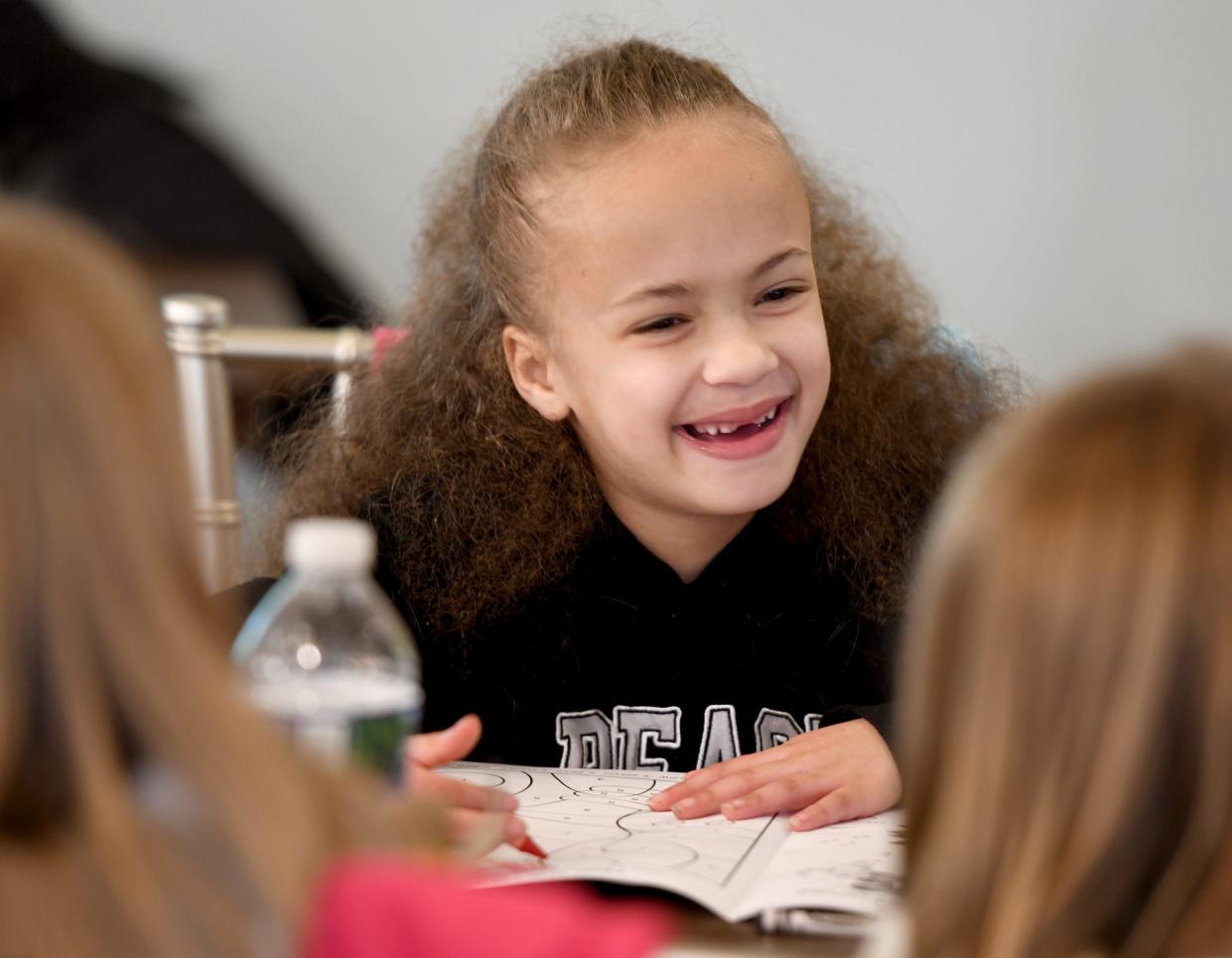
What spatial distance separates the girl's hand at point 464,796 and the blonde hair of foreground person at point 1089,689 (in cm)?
35

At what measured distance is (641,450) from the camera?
130 cm

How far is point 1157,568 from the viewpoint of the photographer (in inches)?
22.3

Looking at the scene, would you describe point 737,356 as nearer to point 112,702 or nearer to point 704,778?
point 704,778

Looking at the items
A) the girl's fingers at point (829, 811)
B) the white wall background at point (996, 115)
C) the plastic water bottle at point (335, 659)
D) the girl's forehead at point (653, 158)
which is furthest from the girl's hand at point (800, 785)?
the white wall background at point (996, 115)

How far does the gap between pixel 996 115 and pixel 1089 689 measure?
2.35 meters

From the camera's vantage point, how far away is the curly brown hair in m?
1.33

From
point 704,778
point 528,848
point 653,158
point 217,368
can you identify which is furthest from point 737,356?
point 217,368

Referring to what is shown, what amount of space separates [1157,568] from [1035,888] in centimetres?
12

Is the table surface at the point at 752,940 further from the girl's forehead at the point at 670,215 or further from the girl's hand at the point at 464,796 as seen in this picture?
the girl's forehead at the point at 670,215

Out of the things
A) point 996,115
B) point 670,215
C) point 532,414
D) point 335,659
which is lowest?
point 335,659

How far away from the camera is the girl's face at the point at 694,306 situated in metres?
1.25

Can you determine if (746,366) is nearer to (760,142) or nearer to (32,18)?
(760,142)

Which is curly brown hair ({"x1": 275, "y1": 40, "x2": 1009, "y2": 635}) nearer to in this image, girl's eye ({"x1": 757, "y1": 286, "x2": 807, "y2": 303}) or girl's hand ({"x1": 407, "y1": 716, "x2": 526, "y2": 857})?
girl's eye ({"x1": 757, "y1": 286, "x2": 807, "y2": 303})

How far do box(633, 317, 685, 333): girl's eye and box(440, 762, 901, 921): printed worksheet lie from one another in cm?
35
